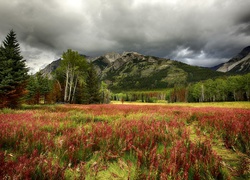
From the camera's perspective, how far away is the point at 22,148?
267 cm

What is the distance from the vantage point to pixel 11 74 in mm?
15758

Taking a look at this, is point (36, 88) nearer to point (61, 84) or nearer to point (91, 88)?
point (61, 84)

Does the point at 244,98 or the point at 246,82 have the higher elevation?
the point at 246,82

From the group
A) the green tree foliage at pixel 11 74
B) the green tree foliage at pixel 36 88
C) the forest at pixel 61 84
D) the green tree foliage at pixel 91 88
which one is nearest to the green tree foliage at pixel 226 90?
the forest at pixel 61 84

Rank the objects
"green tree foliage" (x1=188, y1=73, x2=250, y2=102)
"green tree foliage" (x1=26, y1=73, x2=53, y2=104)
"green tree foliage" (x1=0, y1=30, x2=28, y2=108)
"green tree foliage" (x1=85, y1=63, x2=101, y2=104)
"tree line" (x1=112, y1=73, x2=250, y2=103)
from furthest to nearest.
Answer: "tree line" (x1=112, y1=73, x2=250, y2=103), "green tree foliage" (x1=188, y1=73, x2=250, y2=102), "green tree foliage" (x1=26, y1=73, x2=53, y2=104), "green tree foliage" (x1=85, y1=63, x2=101, y2=104), "green tree foliage" (x1=0, y1=30, x2=28, y2=108)

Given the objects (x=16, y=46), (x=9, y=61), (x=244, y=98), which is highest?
(x=16, y=46)

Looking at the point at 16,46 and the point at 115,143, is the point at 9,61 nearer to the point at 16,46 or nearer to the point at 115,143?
the point at 16,46

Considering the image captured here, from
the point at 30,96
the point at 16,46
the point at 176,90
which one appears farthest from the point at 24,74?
the point at 176,90

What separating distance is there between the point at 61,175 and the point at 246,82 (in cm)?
9803

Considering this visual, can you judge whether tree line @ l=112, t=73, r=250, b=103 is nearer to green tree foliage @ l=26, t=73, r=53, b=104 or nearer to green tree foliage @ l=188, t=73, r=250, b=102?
green tree foliage @ l=188, t=73, r=250, b=102

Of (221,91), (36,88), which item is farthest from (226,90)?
(36,88)

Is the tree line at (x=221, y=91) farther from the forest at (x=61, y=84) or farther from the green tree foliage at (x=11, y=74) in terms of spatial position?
the green tree foliage at (x=11, y=74)

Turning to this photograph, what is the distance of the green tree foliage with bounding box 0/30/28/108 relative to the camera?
1474 cm

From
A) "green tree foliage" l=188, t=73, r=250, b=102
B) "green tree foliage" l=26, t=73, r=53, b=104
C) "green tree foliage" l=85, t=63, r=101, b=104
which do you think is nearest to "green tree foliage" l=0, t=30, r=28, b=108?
"green tree foliage" l=85, t=63, r=101, b=104
